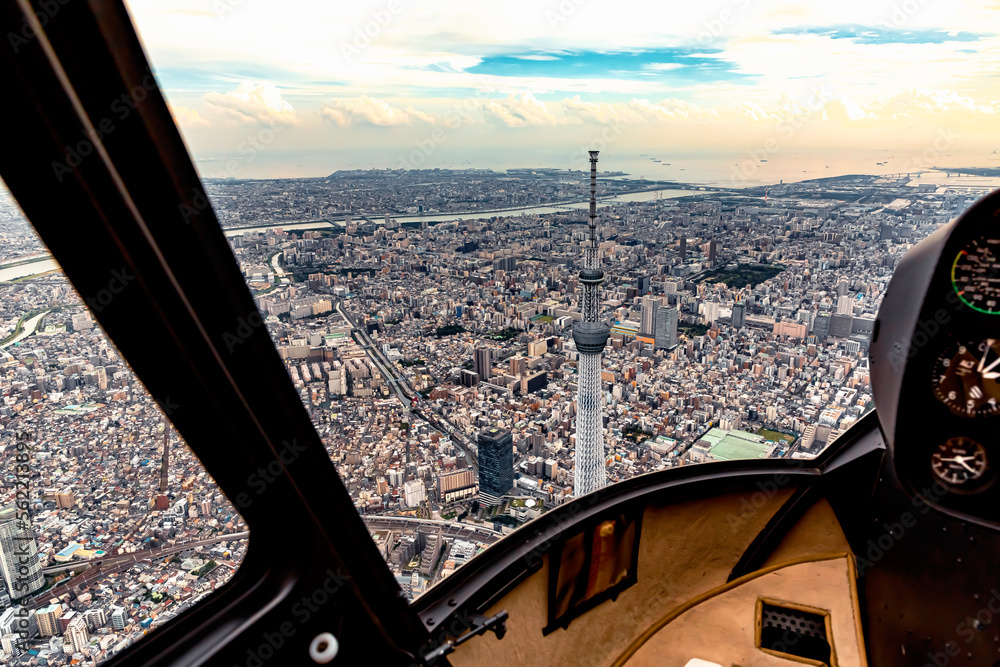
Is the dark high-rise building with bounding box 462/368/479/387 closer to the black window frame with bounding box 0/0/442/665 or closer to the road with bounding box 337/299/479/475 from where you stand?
the road with bounding box 337/299/479/475

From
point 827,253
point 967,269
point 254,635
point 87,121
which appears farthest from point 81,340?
point 827,253

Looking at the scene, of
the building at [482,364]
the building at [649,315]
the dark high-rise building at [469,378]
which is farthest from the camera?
the building at [649,315]

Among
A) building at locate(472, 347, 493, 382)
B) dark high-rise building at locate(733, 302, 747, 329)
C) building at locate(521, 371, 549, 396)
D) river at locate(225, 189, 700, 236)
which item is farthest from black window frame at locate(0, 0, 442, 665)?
dark high-rise building at locate(733, 302, 747, 329)

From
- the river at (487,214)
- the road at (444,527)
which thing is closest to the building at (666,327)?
the river at (487,214)

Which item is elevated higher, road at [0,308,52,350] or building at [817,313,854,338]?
road at [0,308,52,350]

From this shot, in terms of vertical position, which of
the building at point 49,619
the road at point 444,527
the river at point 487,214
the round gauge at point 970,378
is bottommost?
the road at point 444,527

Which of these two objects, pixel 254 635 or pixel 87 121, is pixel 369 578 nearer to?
pixel 254 635

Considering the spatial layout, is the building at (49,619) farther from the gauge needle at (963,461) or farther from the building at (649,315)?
the building at (649,315)

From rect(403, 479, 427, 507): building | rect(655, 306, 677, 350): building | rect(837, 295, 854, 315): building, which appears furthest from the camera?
rect(655, 306, 677, 350): building
